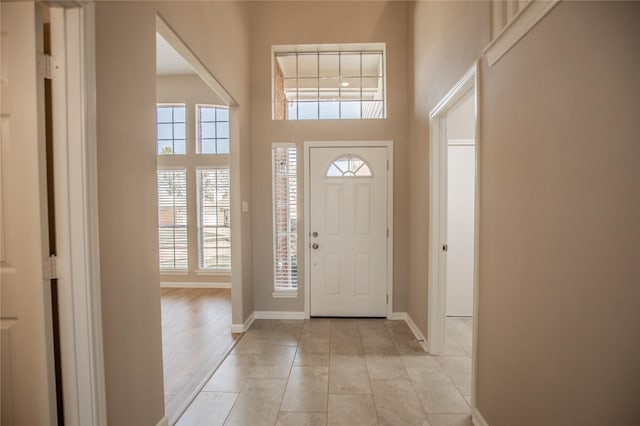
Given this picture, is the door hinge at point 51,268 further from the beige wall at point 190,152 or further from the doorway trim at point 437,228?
the beige wall at point 190,152

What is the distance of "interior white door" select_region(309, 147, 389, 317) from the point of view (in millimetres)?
3631

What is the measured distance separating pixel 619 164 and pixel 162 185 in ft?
18.8

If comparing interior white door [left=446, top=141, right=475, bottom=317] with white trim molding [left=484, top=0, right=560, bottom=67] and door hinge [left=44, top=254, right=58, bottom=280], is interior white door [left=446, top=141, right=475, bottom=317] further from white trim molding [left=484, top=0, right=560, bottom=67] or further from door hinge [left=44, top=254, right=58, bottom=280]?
door hinge [left=44, top=254, right=58, bottom=280]

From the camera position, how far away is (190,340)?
3.05 m

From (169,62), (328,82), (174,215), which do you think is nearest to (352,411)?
(328,82)

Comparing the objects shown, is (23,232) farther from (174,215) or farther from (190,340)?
(174,215)

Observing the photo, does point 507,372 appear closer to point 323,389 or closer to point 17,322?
point 323,389

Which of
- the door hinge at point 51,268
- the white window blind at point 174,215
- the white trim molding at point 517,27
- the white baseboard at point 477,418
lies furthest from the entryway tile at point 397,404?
the white window blind at point 174,215

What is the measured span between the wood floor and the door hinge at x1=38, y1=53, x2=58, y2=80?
77.6 inches

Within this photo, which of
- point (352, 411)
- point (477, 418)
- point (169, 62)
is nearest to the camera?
point (477, 418)

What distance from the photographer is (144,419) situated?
1.59 metres

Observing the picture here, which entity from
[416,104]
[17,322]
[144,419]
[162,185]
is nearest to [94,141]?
[17,322]

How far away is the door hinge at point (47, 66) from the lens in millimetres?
1155

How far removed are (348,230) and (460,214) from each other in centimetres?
136
